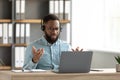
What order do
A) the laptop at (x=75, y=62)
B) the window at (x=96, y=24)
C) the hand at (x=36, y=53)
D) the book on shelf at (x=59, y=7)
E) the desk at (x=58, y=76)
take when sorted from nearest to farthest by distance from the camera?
1. the desk at (x=58, y=76)
2. the laptop at (x=75, y=62)
3. the hand at (x=36, y=53)
4. the book on shelf at (x=59, y=7)
5. the window at (x=96, y=24)

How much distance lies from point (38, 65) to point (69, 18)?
2047 mm

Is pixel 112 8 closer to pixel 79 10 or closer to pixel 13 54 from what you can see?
pixel 79 10

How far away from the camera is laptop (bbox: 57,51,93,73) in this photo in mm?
3166

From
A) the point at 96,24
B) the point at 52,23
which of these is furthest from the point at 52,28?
the point at 96,24

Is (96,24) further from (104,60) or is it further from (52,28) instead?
(52,28)

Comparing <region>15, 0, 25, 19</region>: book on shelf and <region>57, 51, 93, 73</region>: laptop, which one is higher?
<region>15, 0, 25, 19</region>: book on shelf

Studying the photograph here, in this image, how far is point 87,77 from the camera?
10.4 ft

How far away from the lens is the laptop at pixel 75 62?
3.17 meters

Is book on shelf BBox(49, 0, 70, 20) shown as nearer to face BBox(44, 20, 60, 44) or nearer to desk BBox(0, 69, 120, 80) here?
face BBox(44, 20, 60, 44)

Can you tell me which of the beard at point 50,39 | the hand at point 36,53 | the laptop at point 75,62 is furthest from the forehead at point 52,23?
the laptop at point 75,62

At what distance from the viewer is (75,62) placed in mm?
3186

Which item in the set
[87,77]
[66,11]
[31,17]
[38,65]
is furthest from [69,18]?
[87,77]

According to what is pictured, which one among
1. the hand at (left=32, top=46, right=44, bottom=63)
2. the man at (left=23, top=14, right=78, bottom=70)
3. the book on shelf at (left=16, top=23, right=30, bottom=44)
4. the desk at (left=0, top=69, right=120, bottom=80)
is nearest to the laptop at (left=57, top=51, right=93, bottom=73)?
the desk at (left=0, top=69, right=120, bottom=80)

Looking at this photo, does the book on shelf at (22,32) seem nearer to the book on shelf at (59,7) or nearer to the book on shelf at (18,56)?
the book on shelf at (18,56)
